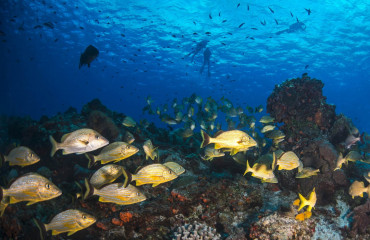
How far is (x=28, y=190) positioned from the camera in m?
3.66

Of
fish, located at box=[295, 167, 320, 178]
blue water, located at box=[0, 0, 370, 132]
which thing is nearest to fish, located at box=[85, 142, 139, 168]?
fish, located at box=[295, 167, 320, 178]

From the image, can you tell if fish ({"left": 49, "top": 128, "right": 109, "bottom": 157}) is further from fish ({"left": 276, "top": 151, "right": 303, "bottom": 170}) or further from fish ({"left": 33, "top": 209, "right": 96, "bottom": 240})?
fish ({"left": 276, "top": 151, "right": 303, "bottom": 170})

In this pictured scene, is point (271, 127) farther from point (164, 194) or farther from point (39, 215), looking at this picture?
point (39, 215)

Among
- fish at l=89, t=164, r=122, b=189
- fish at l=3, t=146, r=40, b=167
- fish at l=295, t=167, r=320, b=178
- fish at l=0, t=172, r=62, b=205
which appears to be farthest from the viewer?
fish at l=295, t=167, r=320, b=178

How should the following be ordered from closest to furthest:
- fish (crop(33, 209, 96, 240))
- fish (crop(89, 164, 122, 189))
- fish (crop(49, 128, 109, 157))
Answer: fish (crop(33, 209, 96, 240))
fish (crop(49, 128, 109, 157))
fish (crop(89, 164, 122, 189))

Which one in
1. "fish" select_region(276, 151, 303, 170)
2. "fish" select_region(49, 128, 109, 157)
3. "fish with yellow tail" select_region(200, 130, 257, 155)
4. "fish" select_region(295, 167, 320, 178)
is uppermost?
"fish with yellow tail" select_region(200, 130, 257, 155)

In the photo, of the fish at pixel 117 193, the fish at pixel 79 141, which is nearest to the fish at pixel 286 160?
the fish at pixel 117 193

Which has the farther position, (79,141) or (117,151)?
(117,151)

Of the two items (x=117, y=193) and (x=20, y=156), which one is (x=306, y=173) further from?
(x=20, y=156)

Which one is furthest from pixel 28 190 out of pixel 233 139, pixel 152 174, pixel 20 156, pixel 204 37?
pixel 204 37

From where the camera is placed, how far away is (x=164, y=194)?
6.14m

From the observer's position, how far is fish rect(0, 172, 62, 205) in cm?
361

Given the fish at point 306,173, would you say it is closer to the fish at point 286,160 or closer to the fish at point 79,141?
the fish at point 286,160

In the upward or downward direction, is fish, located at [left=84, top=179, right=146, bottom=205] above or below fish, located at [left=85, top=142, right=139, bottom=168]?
below
